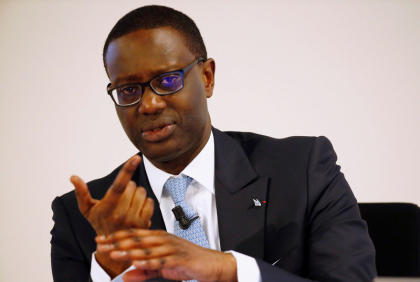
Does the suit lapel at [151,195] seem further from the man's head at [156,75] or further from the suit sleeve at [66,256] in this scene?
the suit sleeve at [66,256]

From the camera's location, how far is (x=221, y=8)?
3229 millimetres

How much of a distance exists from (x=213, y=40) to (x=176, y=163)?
1.63 metres

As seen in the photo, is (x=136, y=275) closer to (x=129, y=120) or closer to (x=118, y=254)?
(x=118, y=254)

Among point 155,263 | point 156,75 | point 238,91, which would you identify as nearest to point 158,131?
point 156,75

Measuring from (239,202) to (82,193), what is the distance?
639mm

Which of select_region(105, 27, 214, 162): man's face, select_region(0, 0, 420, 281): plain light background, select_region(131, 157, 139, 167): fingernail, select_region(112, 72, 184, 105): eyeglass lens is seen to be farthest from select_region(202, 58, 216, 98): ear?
select_region(0, 0, 420, 281): plain light background

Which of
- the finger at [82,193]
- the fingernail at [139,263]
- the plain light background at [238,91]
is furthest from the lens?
the plain light background at [238,91]

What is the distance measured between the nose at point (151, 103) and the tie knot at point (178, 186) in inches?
12.6

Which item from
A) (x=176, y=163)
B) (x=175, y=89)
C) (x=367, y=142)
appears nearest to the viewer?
(x=175, y=89)

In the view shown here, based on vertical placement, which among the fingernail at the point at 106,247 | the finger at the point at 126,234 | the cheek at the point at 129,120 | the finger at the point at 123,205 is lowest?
the fingernail at the point at 106,247

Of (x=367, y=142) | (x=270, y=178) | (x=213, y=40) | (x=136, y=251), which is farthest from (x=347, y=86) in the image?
(x=136, y=251)

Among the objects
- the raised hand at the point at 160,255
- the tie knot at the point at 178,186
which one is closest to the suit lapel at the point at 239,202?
the tie knot at the point at 178,186

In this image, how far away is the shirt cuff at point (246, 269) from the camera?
55.9 inches

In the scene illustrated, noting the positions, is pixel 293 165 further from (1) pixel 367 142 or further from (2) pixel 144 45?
(1) pixel 367 142
